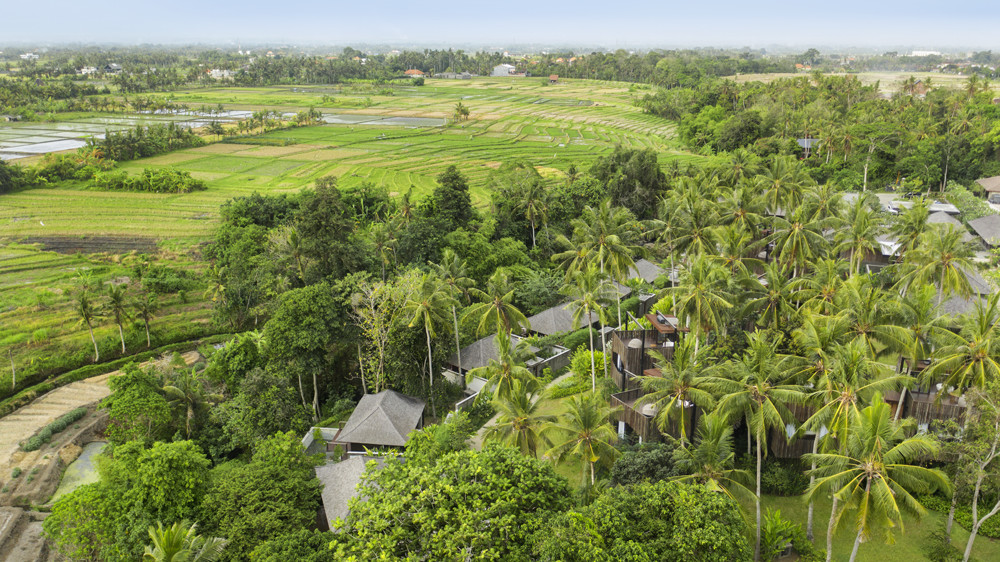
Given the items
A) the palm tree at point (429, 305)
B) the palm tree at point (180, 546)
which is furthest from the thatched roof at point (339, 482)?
the palm tree at point (429, 305)

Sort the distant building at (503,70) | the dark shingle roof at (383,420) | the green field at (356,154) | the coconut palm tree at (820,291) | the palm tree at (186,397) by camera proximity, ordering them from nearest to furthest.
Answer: the coconut palm tree at (820,291), the dark shingle roof at (383,420), the palm tree at (186,397), the green field at (356,154), the distant building at (503,70)

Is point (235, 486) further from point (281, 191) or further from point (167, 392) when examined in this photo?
point (281, 191)

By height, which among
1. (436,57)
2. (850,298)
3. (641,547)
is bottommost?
(641,547)

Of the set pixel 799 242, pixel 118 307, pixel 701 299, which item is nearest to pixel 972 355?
pixel 701 299

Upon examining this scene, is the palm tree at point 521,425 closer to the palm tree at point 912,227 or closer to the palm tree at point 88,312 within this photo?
the palm tree at point 912,227

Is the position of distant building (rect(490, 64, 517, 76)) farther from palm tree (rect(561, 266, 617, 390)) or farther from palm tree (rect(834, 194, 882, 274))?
palm tree (rect(561, 266, 617, 390))

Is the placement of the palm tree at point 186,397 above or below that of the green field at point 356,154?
below

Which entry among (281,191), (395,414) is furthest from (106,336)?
(281,191)

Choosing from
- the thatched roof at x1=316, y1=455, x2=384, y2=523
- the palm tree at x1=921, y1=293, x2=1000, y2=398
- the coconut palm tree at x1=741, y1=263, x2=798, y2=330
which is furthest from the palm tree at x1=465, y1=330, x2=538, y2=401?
the palm tree at x1=921, y1=293, x2=1000, y2=398
